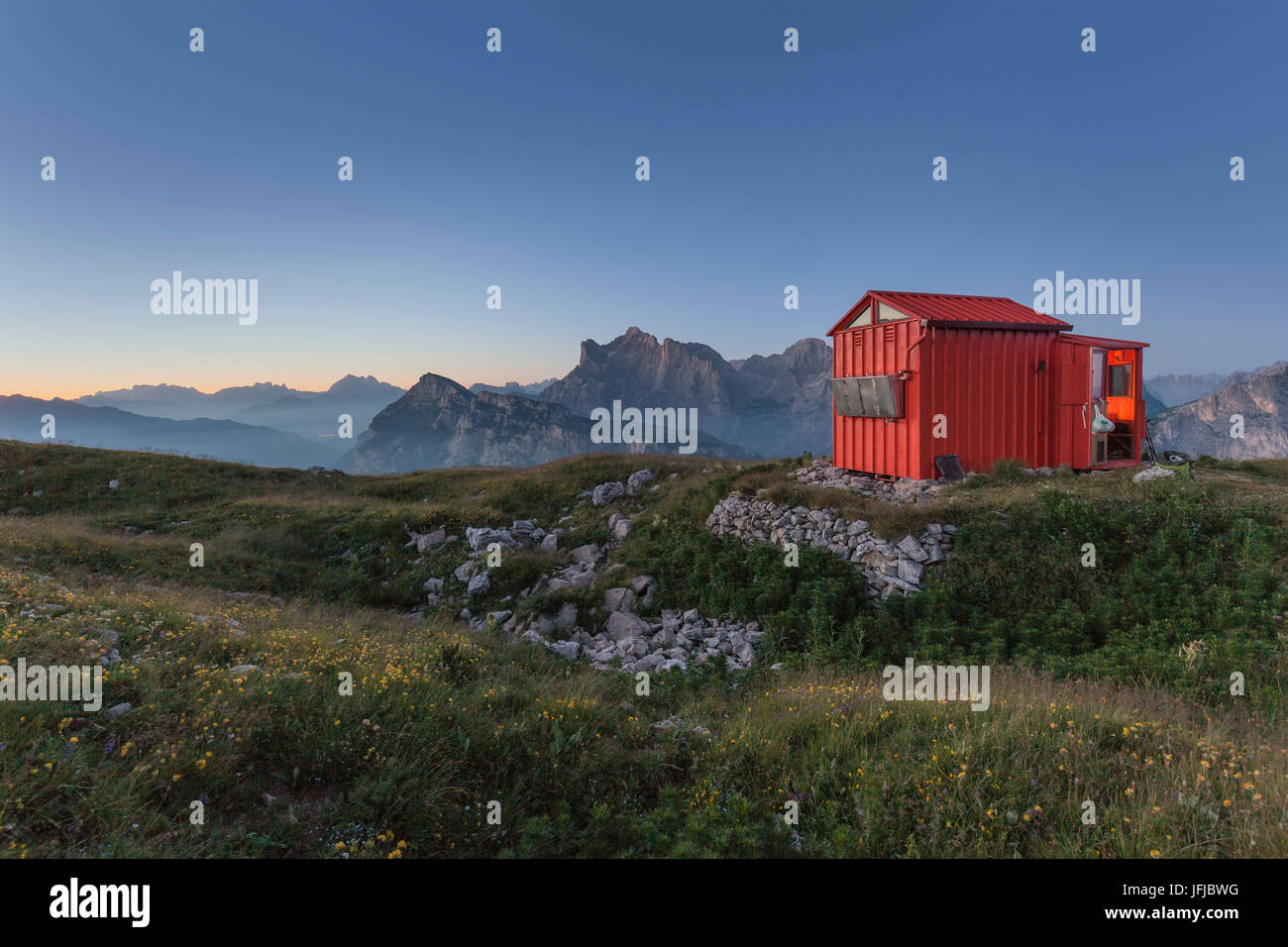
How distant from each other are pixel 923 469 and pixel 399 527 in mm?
16196

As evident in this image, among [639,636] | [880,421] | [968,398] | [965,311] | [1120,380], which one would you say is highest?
[965,311]

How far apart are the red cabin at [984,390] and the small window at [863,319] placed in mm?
102

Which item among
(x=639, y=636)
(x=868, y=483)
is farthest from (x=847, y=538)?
(x=639, y=636)

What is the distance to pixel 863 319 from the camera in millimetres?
18328

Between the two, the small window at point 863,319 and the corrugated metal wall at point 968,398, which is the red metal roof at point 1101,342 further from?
the small window at point 863,319

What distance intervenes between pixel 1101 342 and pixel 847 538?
11.4m

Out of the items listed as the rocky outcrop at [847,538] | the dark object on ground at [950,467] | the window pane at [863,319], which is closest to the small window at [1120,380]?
the dark object on ground at [950,467]

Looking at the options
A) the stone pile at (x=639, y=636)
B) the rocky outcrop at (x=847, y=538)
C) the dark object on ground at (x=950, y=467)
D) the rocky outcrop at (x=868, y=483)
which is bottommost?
the stone pile at (x=639, y=636)

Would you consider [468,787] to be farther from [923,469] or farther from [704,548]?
[923,469]

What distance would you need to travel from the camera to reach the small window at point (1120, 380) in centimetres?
1742

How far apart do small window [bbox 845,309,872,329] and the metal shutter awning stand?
193 centimetres

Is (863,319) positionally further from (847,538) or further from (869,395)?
(847,538)
